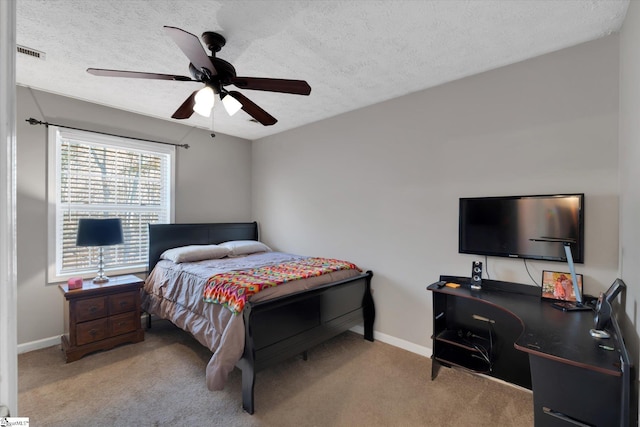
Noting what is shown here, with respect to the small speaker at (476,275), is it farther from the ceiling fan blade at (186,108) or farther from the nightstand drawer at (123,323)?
the nightstand drawer at (123,323)

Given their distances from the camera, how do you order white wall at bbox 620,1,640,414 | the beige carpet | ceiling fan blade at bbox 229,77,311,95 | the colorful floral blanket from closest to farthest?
1. white wall at bbox 620,1,640,414
2. ceiling fan blade at bbox 229,77,311,95
3. the beige carpet
4. the colorful floral blanket

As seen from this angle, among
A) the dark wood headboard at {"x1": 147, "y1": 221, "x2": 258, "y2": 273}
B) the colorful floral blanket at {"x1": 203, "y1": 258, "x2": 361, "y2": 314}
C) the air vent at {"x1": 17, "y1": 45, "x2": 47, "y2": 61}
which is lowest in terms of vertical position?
the colorful floral blanket at {"x1": 203, "y1": 258, "x2": 361, "y2": 314}

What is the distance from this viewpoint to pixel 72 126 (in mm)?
3156

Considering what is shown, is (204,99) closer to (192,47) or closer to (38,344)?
(192,47)

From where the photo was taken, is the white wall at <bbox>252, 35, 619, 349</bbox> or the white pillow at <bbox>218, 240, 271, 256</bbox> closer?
the white wall at <bbox>252, 35, 619, 349</bbox>

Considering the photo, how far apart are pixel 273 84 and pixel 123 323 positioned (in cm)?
284

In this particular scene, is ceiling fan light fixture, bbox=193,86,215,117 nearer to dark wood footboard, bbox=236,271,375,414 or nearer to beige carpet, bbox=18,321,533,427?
dark wood footboard, bbox=236,271,375,414

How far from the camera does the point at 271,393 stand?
2.26 m

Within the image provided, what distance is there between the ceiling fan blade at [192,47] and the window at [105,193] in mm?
2342

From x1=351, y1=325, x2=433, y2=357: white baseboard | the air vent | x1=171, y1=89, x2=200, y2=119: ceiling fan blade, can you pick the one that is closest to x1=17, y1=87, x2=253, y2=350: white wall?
the air vent

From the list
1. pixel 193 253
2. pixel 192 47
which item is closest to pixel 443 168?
pixel 192 47

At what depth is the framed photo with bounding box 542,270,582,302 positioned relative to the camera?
208 cm

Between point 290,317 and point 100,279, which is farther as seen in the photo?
point 100,279

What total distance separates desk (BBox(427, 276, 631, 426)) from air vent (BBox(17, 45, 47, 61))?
366 centimetres
